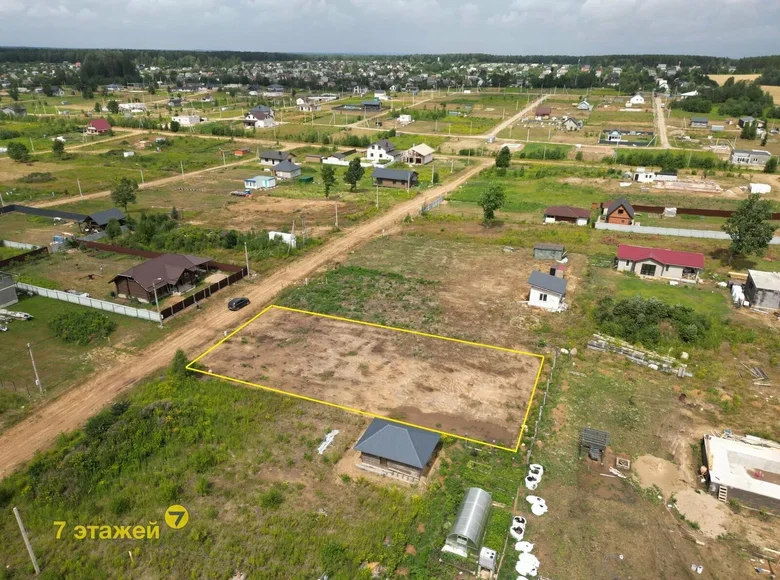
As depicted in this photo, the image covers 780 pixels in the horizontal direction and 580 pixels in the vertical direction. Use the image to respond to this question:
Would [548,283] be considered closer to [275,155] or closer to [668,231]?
[668,231]

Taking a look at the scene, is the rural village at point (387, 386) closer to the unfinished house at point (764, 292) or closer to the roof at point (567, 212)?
the unfinished house at point (764, 292)

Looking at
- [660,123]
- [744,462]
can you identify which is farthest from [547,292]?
[660,123]

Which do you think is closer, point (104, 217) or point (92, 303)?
point (92, 303)

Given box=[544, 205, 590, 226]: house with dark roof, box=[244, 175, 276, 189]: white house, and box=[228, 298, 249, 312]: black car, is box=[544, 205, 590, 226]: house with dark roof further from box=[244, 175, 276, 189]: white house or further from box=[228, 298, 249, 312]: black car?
box=[244, 175, 276, 189]: white house

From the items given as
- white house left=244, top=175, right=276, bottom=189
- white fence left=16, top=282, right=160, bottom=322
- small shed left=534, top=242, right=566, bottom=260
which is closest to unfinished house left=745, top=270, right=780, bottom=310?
small shed left=534, top=242, right=566, bottom=260

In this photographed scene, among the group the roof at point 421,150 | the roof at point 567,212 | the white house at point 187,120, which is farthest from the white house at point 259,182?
the white house at point 187,120

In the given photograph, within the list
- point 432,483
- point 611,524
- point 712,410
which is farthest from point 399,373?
point 712,410
